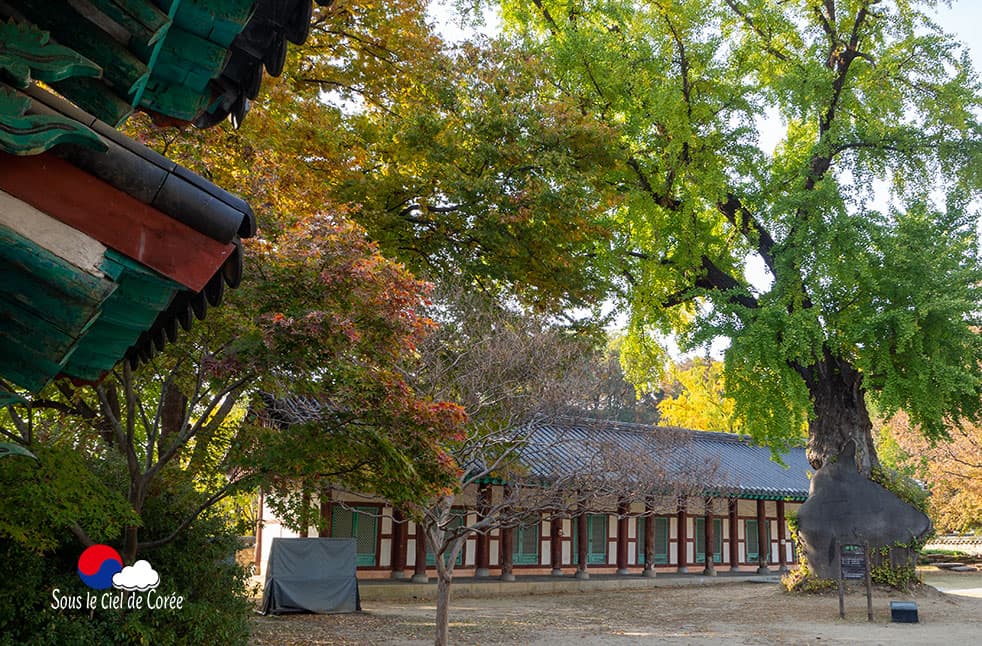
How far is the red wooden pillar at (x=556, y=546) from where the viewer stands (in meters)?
23.9

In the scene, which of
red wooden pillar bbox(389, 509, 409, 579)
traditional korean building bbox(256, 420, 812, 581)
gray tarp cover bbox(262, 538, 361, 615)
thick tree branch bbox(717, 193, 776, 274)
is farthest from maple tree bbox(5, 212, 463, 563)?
thick tree branch bbox(717, 193, 776, 274)

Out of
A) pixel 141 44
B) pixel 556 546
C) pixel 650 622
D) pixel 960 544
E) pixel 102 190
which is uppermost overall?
pixel 141 44

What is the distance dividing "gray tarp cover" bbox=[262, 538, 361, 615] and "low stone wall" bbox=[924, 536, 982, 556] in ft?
104

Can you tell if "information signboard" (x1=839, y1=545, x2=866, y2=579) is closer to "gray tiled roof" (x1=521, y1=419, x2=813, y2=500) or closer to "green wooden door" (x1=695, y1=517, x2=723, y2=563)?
"gray tiled roof" (x1=521, y1=419, x2=813, y2=500)

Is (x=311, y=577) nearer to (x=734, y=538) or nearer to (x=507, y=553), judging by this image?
(x=507, y=553)

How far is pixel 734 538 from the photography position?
29.0 meters

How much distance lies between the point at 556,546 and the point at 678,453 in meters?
4.76

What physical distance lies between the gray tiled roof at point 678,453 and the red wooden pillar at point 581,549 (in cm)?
246

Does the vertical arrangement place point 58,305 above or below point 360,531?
above

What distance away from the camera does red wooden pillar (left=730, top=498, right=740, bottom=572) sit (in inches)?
1137

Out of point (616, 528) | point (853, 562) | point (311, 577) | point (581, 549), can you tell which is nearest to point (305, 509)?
point (311, 577)

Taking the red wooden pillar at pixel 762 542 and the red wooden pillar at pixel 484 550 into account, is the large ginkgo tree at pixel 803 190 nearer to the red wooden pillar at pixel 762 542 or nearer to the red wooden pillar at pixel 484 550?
the red wooden pillar at pixel 484 550

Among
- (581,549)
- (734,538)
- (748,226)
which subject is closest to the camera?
(748,226)

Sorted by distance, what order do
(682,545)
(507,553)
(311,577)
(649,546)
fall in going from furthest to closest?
(682,545)
(649,546)
(507,553)
(311,577)
